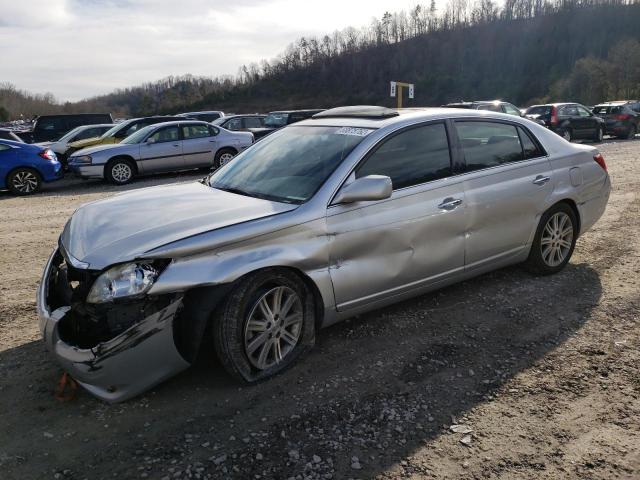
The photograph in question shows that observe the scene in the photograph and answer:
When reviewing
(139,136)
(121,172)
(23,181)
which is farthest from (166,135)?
(23,181)

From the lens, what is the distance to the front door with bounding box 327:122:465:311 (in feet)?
11.9

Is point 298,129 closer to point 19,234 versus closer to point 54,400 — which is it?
point 54,400

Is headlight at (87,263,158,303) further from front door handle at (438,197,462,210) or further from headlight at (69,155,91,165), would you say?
headlight at (69,155,91,165)

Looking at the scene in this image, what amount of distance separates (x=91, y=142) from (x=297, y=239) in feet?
45.8

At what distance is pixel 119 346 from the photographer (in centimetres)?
289

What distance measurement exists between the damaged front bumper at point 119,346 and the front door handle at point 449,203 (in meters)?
2.09

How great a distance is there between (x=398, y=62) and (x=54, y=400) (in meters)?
111

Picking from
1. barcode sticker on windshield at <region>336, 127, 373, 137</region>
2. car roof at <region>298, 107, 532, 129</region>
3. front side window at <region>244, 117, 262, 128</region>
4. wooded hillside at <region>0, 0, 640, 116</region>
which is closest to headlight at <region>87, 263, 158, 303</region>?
barcode sticker on windshield at <region>336, 127, 373, 137</region>

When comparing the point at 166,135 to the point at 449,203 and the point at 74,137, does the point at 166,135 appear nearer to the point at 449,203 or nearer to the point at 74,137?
the point at 74,137

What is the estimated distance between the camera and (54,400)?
324 cm

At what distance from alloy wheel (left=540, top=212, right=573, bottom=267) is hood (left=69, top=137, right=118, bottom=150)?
13.3 metres

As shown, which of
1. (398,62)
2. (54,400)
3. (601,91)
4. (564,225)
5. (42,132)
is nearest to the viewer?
(54,400)

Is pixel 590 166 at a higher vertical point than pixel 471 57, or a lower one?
lower

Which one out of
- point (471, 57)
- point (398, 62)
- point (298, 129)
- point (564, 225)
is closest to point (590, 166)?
point (564, 225)
